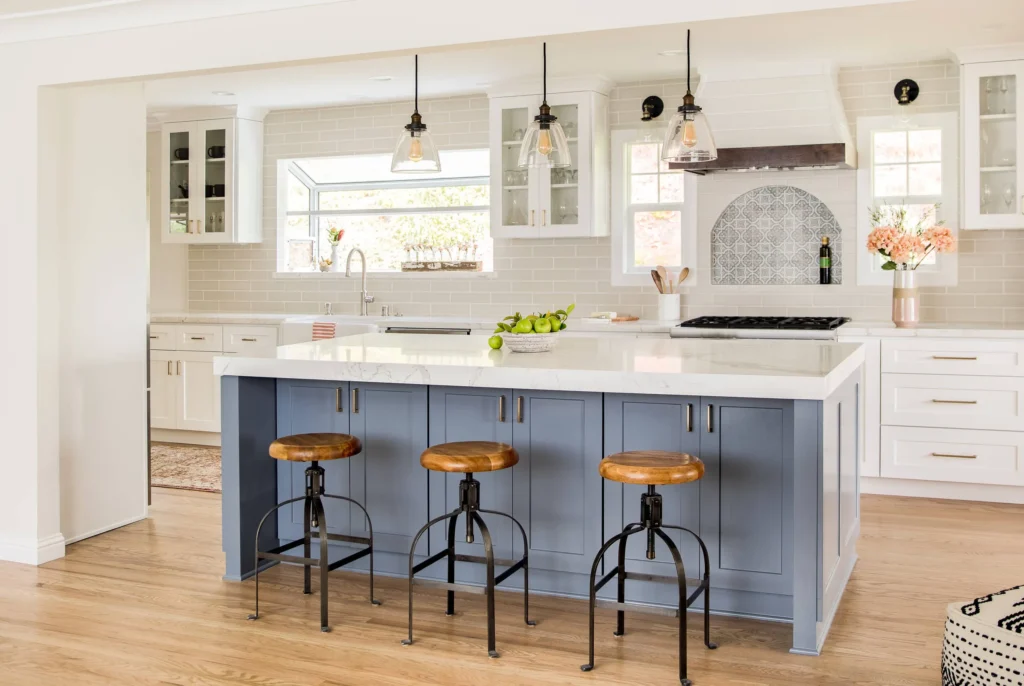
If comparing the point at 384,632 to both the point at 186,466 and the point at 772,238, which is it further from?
the point at 772,238

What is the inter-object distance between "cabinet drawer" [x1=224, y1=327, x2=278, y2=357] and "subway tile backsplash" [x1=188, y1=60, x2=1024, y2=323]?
69cm

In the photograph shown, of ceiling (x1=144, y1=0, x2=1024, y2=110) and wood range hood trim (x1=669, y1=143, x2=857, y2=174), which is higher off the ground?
ceiling (x1=144, y1=0, x2=1024, y2=110)

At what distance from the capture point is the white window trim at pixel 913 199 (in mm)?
5930

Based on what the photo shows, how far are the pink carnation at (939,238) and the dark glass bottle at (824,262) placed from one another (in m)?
0.65

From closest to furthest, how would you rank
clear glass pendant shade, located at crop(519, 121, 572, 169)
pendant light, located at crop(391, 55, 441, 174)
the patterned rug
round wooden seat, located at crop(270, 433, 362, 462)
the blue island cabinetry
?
1. the blue island cabinetry
2. round wooden seat, located at crop(270, 433, 362, 462)
3. clear glass pendant shade, located at crop(519, 121, 572, 169)
4. pendant light, located at crop(391, 55, 441, 174)
5. the patterned rug

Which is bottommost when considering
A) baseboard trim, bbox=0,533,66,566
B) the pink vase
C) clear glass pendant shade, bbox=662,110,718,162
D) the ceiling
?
baseboard trim, bbox=0,533,66,566

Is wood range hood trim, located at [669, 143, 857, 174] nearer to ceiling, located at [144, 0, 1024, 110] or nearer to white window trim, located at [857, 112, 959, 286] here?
white window trim, located at [857, 112, 959, 286]

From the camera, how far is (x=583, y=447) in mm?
3717

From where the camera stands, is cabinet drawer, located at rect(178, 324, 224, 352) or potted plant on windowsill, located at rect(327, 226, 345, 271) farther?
potted plant on windowsill, located at rect(327, 226, 345, 271)

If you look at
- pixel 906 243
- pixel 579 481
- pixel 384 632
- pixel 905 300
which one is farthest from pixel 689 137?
pixel 905 300

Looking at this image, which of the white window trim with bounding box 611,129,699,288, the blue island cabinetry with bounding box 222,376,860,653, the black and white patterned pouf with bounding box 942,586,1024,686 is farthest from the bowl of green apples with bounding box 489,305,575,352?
the white window trim with bounding box 611,129,699,288

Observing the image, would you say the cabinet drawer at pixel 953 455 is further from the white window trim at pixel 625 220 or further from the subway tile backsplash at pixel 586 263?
the white window trim at pixel 625 220

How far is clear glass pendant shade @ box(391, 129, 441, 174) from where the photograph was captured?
422 centimetres

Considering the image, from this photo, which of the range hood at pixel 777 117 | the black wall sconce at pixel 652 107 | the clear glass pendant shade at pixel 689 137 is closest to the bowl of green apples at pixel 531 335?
the clear glass pendant shade at pixel 689 137
